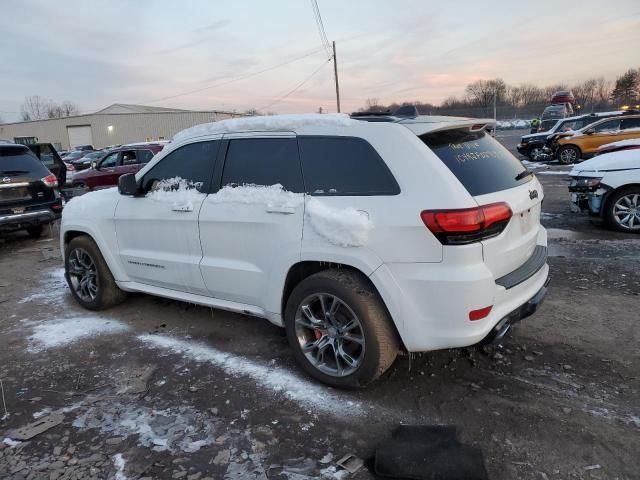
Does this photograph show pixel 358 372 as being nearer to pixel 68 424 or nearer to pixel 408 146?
pixel 408 146

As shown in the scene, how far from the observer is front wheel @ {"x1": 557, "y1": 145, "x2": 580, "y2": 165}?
1730 centimetres

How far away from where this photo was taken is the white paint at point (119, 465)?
261 cm

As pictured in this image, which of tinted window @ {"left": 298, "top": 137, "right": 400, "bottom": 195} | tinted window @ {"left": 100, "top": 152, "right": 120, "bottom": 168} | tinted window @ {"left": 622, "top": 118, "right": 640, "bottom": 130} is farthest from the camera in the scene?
tinted window @ {"left": 622, "top": 118, "right": 640, "bottom": 130}

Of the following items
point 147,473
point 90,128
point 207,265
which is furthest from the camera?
point 90,128

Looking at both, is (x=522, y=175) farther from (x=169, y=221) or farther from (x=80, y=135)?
(x=80, y=135)

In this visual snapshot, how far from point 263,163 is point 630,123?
16661 mm

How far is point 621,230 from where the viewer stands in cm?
717

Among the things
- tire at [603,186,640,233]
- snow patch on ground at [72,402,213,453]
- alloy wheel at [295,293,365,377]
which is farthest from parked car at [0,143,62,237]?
tire at [603,186,640,233]

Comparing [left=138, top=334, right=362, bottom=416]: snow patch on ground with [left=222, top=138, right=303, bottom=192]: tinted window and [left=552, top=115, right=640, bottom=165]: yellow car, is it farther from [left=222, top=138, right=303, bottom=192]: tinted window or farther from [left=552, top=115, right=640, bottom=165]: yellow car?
[left=552, top=115, right=640, bottom=165]: yellow car

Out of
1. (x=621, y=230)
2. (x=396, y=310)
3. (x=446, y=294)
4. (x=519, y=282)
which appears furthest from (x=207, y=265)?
(x=621, y=230)

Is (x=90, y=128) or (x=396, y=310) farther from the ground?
(x=90, y=128)

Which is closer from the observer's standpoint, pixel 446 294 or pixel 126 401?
pixel 446 294

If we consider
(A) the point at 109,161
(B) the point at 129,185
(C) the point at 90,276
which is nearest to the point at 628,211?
(B) the point at 129,185

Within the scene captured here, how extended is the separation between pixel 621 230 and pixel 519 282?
5.25 m
